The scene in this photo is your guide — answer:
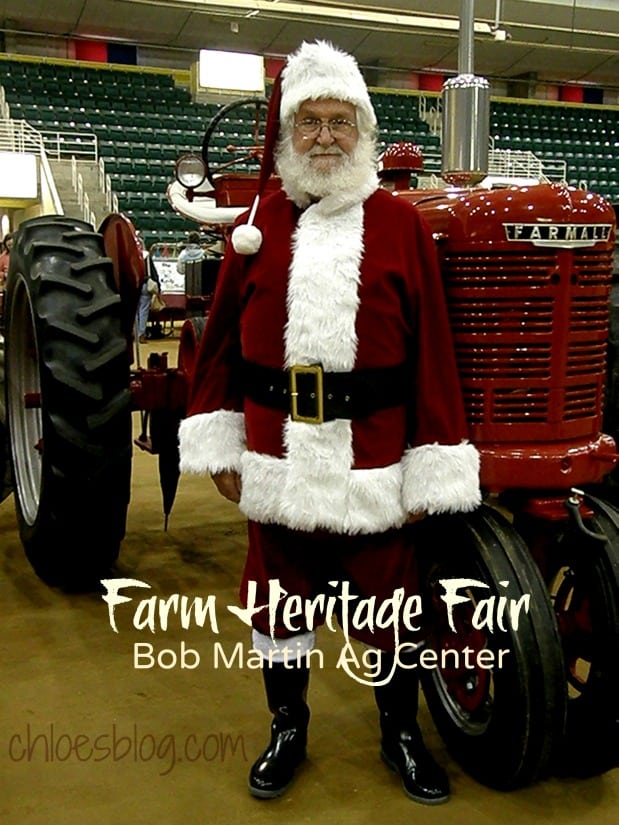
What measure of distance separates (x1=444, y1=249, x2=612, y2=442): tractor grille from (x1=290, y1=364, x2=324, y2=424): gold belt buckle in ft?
1.04

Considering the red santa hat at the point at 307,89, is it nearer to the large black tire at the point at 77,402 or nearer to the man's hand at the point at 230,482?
the man's hand at the point at 230,482

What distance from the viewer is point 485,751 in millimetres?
1846

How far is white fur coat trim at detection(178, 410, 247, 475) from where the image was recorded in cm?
185

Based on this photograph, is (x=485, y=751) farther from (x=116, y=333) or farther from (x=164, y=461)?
(x=164, y=461)

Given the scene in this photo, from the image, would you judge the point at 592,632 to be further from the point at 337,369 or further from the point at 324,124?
the point at 324,124

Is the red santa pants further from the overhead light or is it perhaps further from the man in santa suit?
the overhead light

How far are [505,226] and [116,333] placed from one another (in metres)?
1.19

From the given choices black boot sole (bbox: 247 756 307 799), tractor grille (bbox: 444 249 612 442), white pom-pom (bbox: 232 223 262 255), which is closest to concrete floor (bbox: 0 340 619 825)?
black boot sole (bbox: 247 756 307 799)

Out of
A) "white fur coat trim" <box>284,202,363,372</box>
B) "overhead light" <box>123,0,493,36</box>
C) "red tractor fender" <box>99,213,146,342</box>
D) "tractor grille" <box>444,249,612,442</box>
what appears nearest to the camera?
"white fur coat trim" <box>284,202,363,372</box>

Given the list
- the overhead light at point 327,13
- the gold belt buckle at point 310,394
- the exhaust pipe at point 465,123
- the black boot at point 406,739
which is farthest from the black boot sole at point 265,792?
the overhead light at point 327,13

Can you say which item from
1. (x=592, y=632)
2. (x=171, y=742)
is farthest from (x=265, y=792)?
(x=592, y=632)

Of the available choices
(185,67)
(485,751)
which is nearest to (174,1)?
(185,67)

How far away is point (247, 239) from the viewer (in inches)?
68.8

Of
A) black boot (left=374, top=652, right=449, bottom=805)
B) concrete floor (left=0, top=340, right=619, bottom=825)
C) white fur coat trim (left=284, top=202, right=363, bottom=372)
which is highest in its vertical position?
white fur coat trim (left=284, top=202, right=363, bottom=372)
